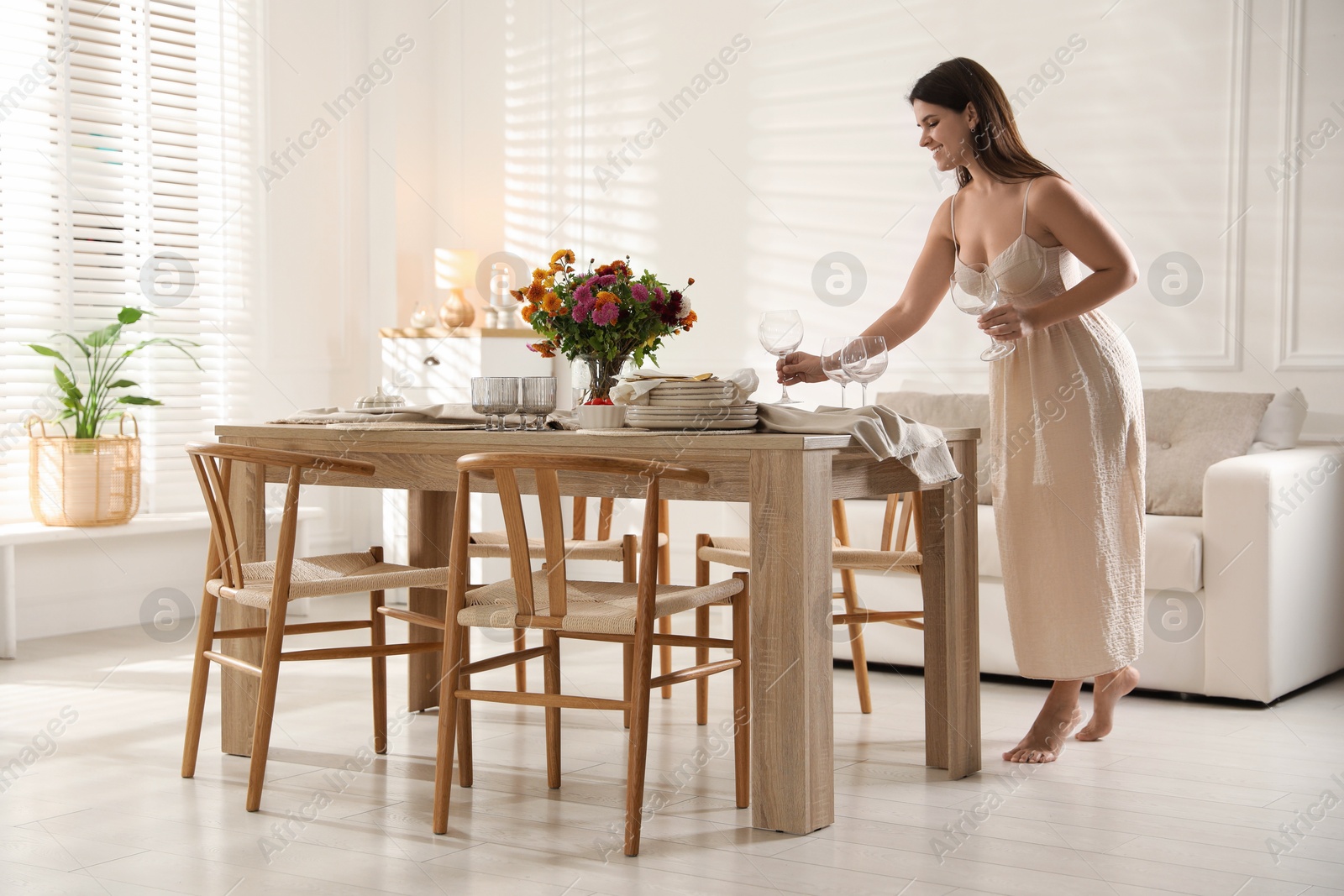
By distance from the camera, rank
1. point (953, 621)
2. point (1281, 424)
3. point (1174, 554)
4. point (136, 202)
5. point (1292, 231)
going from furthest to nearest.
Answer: point (136, 202)
point (1292, 231)
point (1281, 424)
point (1174, 554)
point (953, 621)

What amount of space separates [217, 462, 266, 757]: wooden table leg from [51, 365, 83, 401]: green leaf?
1789mm

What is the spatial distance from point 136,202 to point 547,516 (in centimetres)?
338

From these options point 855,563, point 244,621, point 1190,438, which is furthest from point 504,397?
point 1190,438

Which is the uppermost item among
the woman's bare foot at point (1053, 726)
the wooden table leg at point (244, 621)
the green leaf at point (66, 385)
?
the green leaf at point (66, 385)

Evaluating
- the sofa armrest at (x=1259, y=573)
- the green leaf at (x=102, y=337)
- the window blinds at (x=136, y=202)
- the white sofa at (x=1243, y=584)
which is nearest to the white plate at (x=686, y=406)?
the white sofa at (x=1243, y=584)

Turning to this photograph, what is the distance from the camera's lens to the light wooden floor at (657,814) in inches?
87.1

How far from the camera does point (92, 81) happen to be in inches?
190

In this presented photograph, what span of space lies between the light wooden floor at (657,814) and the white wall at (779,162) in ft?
4.87

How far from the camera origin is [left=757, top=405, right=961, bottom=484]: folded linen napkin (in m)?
2.47

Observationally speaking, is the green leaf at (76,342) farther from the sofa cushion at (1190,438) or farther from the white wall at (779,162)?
the sofa cushion at (1190,438)

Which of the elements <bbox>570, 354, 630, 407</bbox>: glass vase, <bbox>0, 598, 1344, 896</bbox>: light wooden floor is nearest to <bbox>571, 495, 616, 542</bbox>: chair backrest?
<bbox>0, 598, 1344, 896</bbox>: light wooden floor

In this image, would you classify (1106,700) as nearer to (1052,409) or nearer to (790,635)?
(1052,409)

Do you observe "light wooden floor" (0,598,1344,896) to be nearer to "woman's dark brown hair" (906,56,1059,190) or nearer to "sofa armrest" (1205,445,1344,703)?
"sofa armrest" (1205,445,1344,703)

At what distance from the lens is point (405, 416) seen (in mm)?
2971
